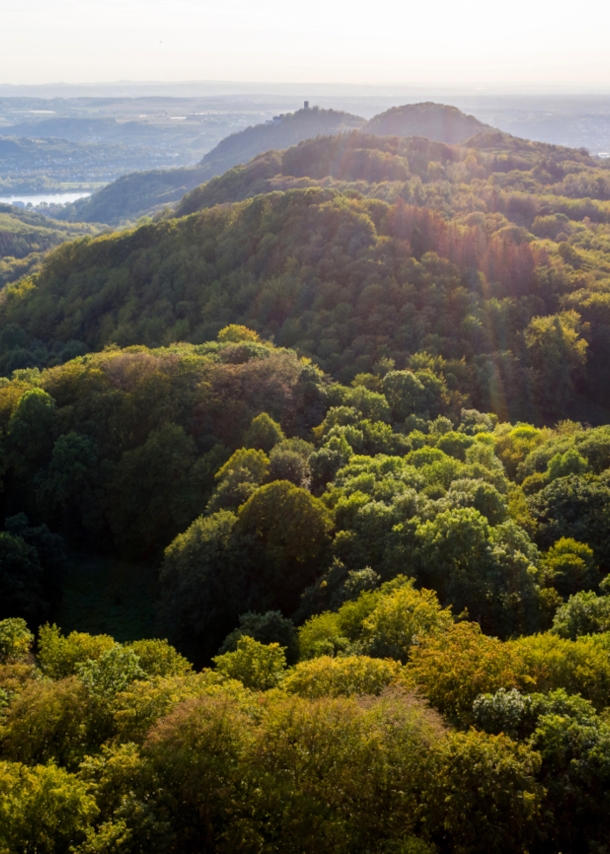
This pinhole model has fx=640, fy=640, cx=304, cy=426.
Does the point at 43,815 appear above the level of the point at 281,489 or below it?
below

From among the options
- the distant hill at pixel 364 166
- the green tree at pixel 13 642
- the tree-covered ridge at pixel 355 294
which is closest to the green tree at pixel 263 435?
the tree-covered ridge at pixel 355 294

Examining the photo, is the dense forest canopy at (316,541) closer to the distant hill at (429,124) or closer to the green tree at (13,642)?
the green tree at (13,642)

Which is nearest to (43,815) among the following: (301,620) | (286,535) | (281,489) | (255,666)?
(255,666)

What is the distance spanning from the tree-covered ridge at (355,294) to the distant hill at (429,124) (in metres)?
97.9

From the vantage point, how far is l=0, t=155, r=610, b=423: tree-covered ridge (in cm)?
6084

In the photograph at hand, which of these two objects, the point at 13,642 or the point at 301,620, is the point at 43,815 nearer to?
the point at 13,642

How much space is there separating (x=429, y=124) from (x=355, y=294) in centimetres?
13774

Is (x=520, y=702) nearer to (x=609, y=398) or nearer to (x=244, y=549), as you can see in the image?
(x=244, y=549)

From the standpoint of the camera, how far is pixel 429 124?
591 feet

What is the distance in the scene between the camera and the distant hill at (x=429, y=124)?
577ft

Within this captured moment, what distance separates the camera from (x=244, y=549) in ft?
99.3

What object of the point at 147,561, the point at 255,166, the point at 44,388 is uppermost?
the point at 255,166

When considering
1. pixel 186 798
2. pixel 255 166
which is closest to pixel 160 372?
pixel 186 798

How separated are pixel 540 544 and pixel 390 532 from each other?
25.1ft
